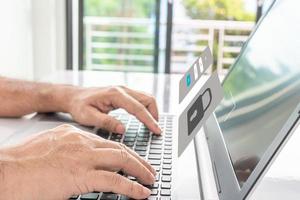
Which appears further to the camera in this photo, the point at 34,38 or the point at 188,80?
the point at 34,38

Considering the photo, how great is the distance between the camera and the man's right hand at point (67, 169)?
0.59m

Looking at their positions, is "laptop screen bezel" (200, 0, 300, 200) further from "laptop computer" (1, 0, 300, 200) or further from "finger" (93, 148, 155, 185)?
"finger" (93, 148, 155, 185)

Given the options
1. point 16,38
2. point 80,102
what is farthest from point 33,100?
point 16,38

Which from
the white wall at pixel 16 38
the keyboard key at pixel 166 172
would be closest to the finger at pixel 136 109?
the keyboard key at pixel 166 172

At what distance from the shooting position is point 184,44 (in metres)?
4.01

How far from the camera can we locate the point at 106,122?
36.4 inches

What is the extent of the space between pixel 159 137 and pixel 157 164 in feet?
0.56

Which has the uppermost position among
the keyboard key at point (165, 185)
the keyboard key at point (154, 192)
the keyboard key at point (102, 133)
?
the keyboard key at point (154, 192)

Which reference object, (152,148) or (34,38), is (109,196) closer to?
(152,148)

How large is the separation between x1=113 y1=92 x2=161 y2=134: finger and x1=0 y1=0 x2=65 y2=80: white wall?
232 centimetres

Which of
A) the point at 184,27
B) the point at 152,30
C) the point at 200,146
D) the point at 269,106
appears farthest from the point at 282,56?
the point at 184,27

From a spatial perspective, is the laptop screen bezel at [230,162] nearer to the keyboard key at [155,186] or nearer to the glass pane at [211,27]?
the keyboard key at [155,186]

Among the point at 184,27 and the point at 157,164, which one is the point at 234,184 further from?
the point at 184,27

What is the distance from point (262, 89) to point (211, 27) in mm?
3233
